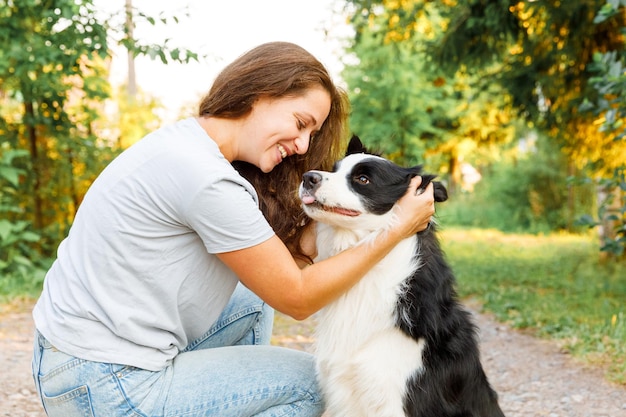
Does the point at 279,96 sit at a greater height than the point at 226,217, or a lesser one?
greater

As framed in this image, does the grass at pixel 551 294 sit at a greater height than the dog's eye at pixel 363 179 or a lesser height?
lesser

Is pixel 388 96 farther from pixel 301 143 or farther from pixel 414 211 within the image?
pixel 414 211

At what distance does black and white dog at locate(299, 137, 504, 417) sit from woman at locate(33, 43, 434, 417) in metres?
0.08

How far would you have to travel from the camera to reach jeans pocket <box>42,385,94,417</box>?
77.4 inches

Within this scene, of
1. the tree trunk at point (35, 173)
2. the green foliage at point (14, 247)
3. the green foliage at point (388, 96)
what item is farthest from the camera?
the green foliage at point (388, 96)

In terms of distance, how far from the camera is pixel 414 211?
212cm

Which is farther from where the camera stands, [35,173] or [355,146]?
[35,173]

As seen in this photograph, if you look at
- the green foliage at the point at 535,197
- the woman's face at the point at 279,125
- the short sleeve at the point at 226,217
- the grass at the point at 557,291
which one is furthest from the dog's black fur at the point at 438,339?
the green foliage at the point at 535,197

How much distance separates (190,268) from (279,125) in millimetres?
577

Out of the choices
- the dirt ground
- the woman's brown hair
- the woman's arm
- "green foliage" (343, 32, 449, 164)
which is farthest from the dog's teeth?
"green foliage" (343, 32, 449, 164)

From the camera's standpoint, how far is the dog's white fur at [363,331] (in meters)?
2.12

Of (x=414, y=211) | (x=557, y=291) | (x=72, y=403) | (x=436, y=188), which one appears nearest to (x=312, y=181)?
(x=414, y=211)

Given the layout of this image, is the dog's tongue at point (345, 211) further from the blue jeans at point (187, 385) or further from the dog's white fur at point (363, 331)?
the blue jeans at point (187, 385)

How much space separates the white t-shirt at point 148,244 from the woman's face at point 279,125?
0.21 metres
